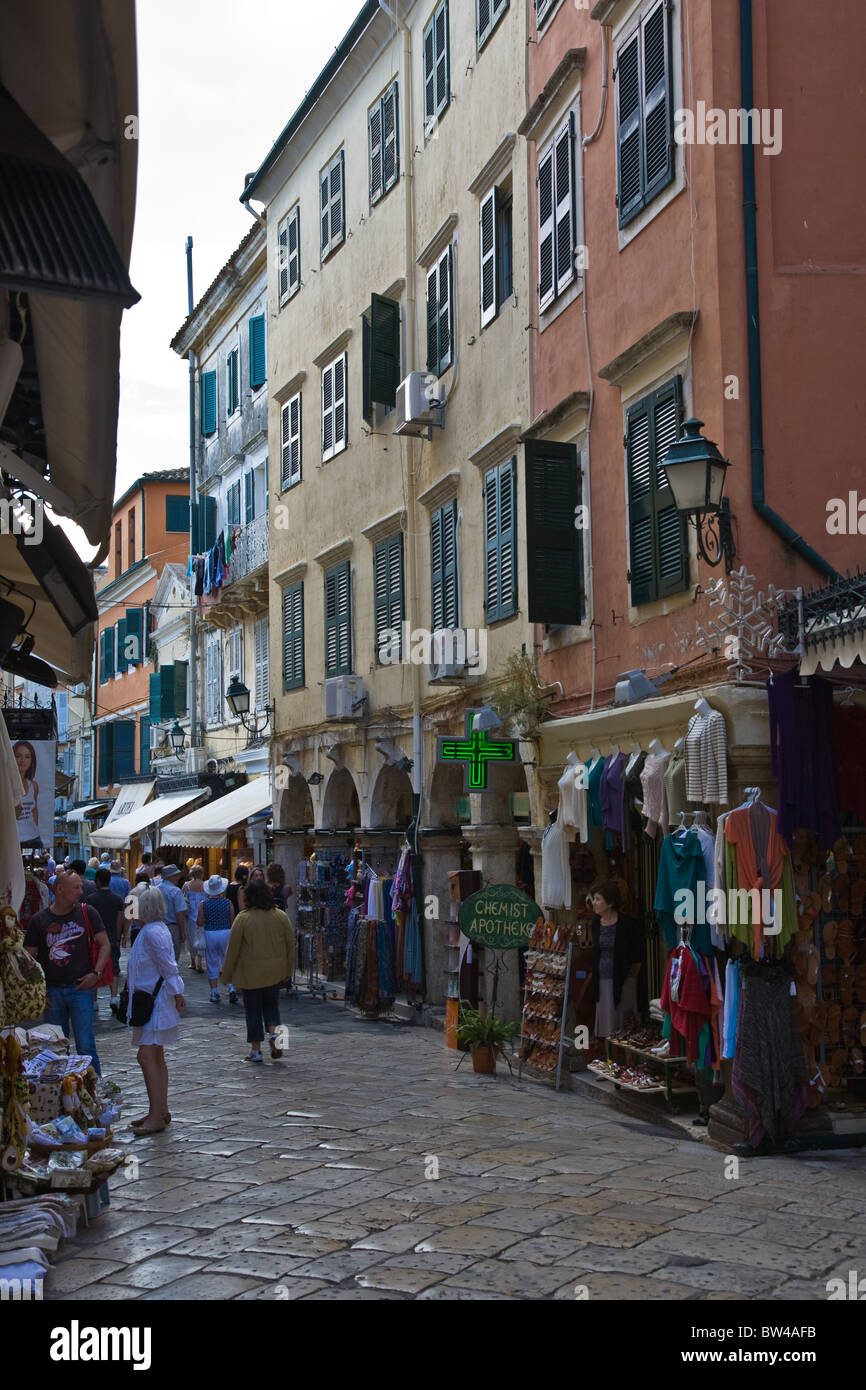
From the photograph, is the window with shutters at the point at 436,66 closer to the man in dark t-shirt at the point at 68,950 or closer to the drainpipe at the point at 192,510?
the man in dark t-shirt at the point at 68,950

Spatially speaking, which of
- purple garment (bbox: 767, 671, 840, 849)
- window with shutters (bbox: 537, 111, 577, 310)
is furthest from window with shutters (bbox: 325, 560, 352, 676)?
purple garment (bbox: 767, 671, 840, 849)

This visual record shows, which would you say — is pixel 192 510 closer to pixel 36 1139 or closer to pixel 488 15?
pixel 488 15

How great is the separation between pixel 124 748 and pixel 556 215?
30.1m

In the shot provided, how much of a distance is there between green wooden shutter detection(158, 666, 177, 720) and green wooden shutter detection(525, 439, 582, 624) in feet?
69.5

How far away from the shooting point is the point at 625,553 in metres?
11.6

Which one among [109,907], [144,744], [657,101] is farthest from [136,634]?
[657,101]

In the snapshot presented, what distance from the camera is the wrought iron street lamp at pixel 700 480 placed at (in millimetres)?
9094

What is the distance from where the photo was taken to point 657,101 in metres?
10.9

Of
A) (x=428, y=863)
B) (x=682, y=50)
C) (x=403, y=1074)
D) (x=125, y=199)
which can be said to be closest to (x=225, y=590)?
(x=428, y=863)

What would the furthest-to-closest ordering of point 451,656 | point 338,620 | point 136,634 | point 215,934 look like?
1. point 136,634
2. point 338,620
3. point 215,934
4. point 451,656

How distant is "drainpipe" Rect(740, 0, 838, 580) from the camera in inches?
377

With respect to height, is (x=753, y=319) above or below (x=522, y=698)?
above

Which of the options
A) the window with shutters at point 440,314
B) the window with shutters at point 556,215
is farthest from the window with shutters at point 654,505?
the window with shutters at point 440,314

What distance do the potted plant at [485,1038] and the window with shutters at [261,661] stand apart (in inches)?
542
